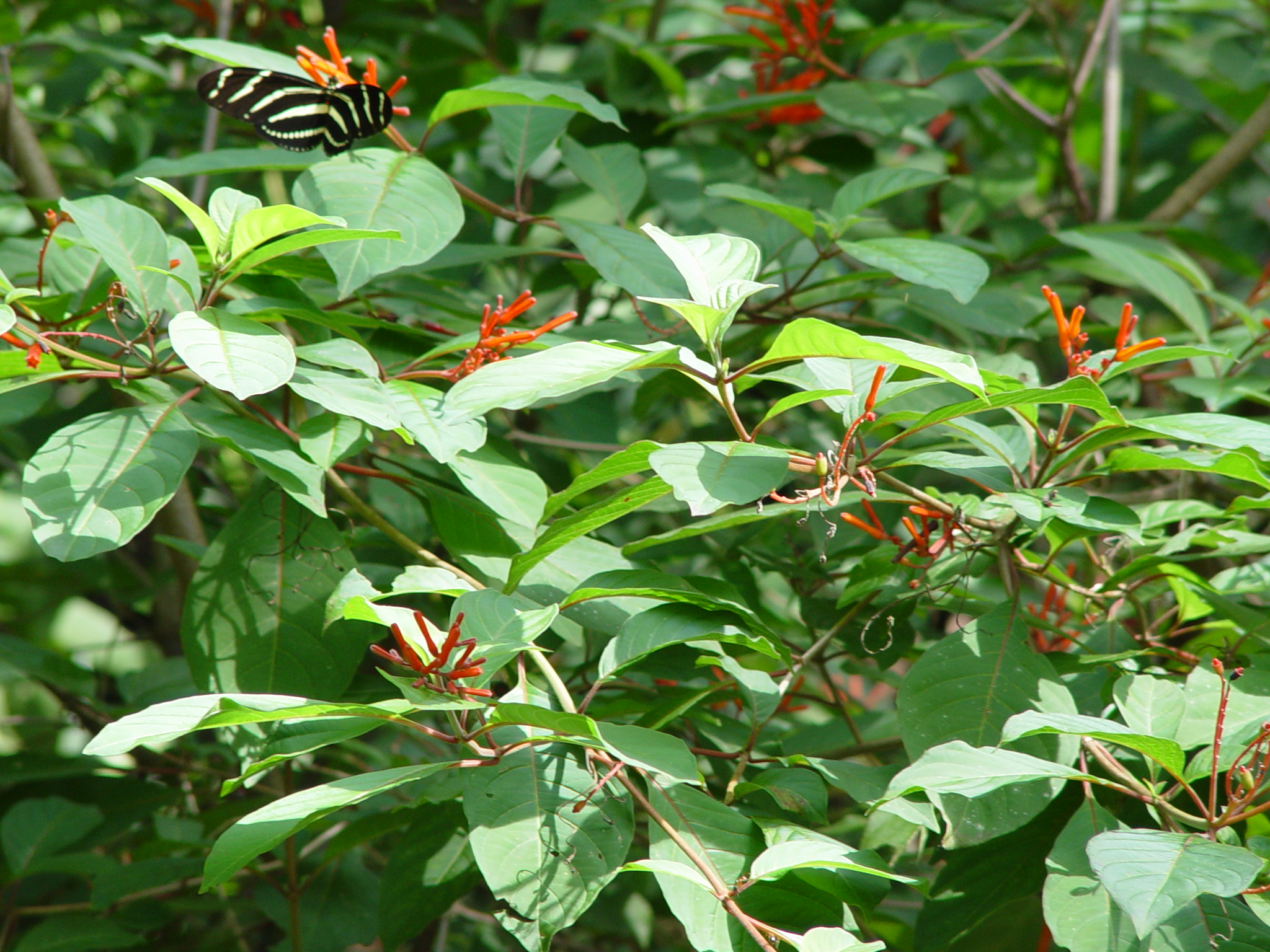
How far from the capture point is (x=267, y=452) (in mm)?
954

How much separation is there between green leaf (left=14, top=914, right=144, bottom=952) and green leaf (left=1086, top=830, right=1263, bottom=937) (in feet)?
4.29

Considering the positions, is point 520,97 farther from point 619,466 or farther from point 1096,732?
point 1096,732

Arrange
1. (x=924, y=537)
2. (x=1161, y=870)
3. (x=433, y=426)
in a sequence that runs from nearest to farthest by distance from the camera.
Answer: (x=1161, y=870) < (x=433, y=426) < (x=924, y=537)

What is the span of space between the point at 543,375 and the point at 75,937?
1260 mm

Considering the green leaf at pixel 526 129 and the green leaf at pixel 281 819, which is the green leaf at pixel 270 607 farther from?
the green leaf at pixel 526 129

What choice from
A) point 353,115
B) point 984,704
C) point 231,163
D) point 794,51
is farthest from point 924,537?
point 794,51

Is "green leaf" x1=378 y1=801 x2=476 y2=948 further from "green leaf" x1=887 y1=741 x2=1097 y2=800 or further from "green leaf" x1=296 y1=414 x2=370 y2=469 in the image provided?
"green leaf" x1=887 y1=741 x2=1097 y2=800

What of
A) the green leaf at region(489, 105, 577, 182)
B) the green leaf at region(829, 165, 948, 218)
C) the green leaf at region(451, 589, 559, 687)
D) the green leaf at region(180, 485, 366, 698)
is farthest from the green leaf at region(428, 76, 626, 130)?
the green leaf at region(451, 589, 559, 687)

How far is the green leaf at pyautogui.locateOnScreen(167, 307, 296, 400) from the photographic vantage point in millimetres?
819

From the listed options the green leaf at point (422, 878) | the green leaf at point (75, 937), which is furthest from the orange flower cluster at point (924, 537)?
the green leaf at point (75, 937)

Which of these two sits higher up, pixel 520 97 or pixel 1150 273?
pixel 520 97

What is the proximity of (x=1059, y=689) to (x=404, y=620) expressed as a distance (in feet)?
2.03

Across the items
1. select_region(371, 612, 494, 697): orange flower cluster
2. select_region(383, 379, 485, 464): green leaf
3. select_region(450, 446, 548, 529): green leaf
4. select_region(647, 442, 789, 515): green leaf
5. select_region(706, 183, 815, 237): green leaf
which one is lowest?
select_region(450, 446, 548, 529): green leaf

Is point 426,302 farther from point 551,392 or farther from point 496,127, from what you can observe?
point 551,392
